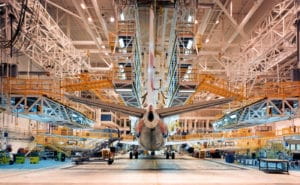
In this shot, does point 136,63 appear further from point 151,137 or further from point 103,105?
point 103,105

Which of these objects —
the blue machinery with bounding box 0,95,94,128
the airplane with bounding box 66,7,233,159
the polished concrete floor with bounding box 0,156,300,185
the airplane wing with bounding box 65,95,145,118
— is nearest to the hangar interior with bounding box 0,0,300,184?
the blue machinery with bounding box 0,95,94,128

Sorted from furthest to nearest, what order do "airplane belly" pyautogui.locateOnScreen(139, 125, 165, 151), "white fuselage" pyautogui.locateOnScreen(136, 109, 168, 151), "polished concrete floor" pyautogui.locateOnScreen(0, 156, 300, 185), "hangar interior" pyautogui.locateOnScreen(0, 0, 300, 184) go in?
"hangar interior" pyautogui.locateOnScreen(0, 0, 300, 184) < "airplane belly" pyautogui.locateOnScreen(139, 125, 165, 151) < "white fuselage" pyautogui.locateOnScreen(136, 109, 168, 151) < "polished concrete floor" pyautogui.locateOnScreen(0, 156, 300, 185)

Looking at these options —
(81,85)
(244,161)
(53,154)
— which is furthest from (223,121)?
(53,154)

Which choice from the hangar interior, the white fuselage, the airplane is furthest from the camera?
the hangar interior

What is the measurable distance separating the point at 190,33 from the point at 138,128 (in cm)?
1378

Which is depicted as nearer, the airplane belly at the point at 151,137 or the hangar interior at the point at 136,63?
the airplane belly at the point at 151,137

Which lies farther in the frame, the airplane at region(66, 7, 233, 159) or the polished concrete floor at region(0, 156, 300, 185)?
the airplane at region(66, 7, 233, 159)

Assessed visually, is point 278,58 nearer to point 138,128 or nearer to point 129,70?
point 129,70

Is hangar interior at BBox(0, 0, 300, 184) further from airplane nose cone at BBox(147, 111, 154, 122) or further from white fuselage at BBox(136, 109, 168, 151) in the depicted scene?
airplane nose cone at BBox(147, 111, 154, 122)

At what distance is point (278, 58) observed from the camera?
43.8 metres

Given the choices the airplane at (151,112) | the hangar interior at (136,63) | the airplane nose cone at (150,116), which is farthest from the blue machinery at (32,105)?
the airplane nose cone at (150,116)

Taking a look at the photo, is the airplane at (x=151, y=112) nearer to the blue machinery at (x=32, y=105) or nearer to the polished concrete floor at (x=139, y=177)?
the polished concrete floor at (x=139, y=177)

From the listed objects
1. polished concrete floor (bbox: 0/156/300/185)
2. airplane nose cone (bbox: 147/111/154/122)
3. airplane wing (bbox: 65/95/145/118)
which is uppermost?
airplane wing (bbox: 65/95/145/118)

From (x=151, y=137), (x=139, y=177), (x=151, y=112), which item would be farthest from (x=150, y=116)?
(x=151, y=137)
